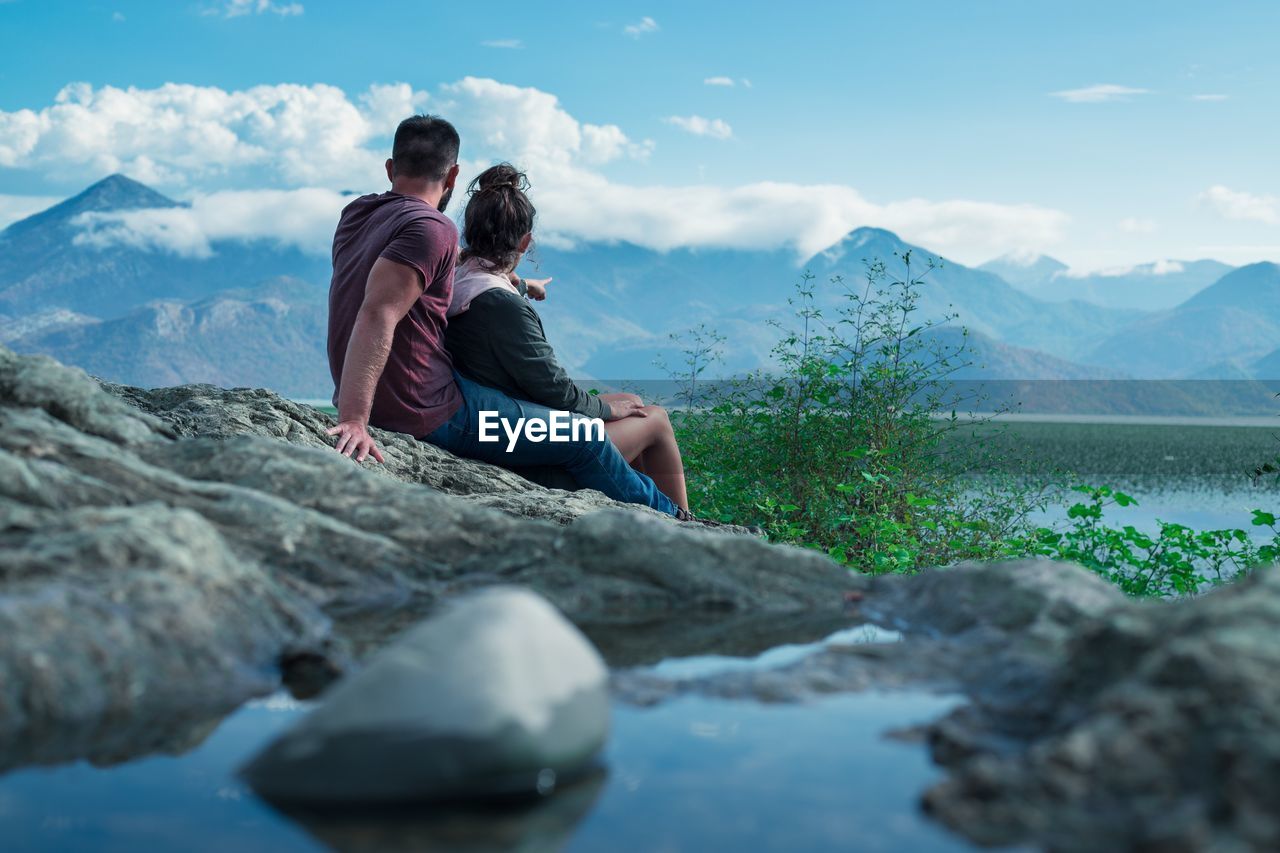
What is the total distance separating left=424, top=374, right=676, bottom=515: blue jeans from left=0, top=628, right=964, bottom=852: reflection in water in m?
3.47

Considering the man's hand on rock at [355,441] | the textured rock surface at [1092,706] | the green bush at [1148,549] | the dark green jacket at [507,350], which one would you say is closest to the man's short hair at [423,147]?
the dark green jacket at [507,350]

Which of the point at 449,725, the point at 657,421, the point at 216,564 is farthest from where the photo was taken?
the point at 657,421

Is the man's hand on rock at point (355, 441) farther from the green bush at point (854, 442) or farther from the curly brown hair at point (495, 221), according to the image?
the green bush at point (854, 442)

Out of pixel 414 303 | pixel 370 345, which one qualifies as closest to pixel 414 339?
pixel 414 303

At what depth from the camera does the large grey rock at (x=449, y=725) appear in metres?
1.70

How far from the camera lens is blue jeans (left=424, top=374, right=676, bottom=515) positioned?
557cm

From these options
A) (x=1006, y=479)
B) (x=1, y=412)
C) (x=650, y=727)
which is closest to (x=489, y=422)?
(x=1, y=412)

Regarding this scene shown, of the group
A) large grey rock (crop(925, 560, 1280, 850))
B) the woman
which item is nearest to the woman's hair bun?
the woman

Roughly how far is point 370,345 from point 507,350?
0.78 m

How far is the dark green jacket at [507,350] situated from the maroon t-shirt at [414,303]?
0.11 meters

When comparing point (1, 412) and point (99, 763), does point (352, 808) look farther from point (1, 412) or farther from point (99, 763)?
point (1, 412)

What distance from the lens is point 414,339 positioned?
17.0ft

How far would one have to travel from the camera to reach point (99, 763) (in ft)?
6.22

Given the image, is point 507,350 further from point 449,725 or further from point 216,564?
point 449,725
